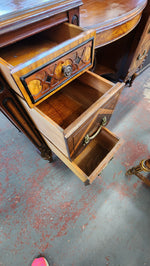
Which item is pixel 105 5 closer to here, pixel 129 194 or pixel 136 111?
pixel 136 111

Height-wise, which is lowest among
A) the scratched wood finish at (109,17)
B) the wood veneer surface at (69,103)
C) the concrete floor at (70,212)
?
the concrete floor at (70,212)

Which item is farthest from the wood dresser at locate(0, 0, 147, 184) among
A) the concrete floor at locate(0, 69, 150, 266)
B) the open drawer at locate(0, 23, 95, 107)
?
the concrete floor at locate(0, 69, 150, 266)

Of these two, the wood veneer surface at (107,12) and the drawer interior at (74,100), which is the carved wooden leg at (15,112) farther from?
the wood veneer surface at (107,12)

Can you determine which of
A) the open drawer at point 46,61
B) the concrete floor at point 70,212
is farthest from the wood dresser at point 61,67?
the concrete floor at point 70,212

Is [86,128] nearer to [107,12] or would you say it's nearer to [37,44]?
[37,44]

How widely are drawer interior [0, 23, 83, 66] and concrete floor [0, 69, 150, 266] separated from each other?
0.76 meters

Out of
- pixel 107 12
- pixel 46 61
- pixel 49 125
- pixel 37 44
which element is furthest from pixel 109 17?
pixel 49 125

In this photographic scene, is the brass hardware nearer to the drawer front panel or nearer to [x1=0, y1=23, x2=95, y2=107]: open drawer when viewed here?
[x1=0, y1=23, x2=95, y2=107]: open drawer

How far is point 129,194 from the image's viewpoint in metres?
0.91

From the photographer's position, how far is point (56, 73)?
0.41 meters

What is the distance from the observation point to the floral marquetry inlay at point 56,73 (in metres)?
0.37

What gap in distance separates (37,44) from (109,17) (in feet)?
1.21

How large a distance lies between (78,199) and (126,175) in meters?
0.39

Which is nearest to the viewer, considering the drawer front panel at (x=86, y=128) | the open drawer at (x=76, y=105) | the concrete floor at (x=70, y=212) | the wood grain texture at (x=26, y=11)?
the wood grain texture at (x=26, y=11)
